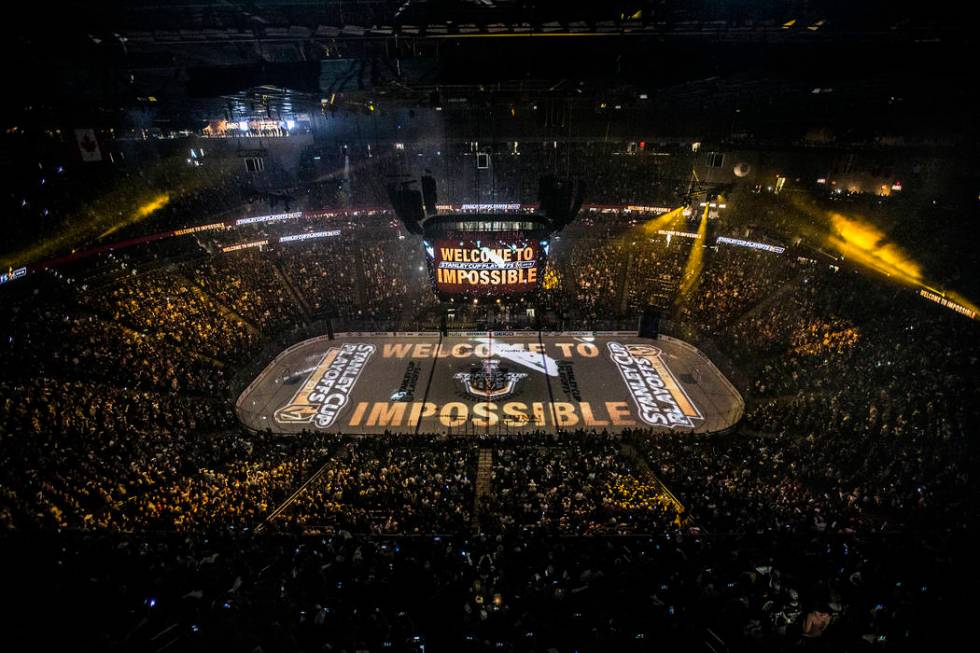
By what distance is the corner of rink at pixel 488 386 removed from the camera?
70.1 ft

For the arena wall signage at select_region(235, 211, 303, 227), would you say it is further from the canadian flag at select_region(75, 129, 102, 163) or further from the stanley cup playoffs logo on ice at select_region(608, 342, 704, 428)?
the stanley cup playoffs logo on ice at select_region(608, 342, 704, 428)

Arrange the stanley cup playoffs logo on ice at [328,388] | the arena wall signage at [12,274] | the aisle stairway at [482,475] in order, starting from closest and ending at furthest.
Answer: the aisle stairway at [482,475] → the arena wall signage at [12,274] → the stanley cup playoffs logo on ice at [328,388]

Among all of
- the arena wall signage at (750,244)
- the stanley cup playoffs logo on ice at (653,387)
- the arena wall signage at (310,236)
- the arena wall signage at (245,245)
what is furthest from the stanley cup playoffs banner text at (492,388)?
the arena wall signage at (245,245)

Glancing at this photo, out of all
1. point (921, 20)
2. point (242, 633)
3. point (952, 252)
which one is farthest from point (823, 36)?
point (952, 252)

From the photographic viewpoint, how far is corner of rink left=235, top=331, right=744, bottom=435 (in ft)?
70.1

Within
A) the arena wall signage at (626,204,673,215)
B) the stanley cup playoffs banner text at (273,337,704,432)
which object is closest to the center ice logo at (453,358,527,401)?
the stanley cup playoffs banner text at (273,337,704,432)

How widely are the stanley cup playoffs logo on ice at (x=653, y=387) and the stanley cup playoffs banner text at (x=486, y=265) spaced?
8.43 meters

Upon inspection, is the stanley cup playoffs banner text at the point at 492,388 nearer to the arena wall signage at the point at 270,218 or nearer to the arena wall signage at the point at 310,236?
the arena wall signage at the point at 310,236

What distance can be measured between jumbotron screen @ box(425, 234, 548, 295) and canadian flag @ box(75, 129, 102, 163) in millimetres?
14346

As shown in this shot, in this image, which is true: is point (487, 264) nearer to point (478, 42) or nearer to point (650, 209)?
point (478, 42)

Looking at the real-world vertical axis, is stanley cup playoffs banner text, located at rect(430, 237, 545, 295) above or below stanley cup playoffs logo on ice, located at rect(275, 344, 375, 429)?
above

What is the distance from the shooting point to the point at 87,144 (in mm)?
18891

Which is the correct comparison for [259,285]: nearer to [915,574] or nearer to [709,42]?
[709,42]

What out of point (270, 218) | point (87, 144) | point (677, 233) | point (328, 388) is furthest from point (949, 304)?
point (270, 218)
